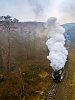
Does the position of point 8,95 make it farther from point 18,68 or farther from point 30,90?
point 18,68

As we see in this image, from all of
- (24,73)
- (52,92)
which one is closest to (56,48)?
(24,73)

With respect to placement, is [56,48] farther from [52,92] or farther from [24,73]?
[52,92]

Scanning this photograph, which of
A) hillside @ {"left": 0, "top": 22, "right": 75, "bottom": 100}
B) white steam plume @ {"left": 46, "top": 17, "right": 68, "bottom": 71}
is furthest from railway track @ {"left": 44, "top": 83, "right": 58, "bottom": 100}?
white steam plume @ {"left": 46, "top": 17, "right": 68, "bottom": 71}

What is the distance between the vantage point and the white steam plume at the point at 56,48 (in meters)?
43.0

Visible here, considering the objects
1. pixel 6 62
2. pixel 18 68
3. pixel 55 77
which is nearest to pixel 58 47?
pixel 55 77

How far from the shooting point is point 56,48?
46.4 meters

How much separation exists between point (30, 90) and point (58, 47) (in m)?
13.0

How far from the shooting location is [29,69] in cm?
5100

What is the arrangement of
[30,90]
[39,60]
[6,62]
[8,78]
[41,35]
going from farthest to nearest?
[41,35] → [39,60] → [6,62] → [8,78] → [30,90]

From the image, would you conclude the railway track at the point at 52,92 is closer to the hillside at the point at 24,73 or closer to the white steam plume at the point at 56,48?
the hillside at the point at 24,73

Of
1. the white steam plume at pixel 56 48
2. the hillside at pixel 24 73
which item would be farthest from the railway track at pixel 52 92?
the white steam plume at pixel 56 48

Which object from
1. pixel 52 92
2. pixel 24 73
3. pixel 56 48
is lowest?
pixel 52 92

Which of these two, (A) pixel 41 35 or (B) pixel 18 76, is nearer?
(B) pixel 18 76

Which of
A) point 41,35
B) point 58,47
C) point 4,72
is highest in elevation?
point 41,35
